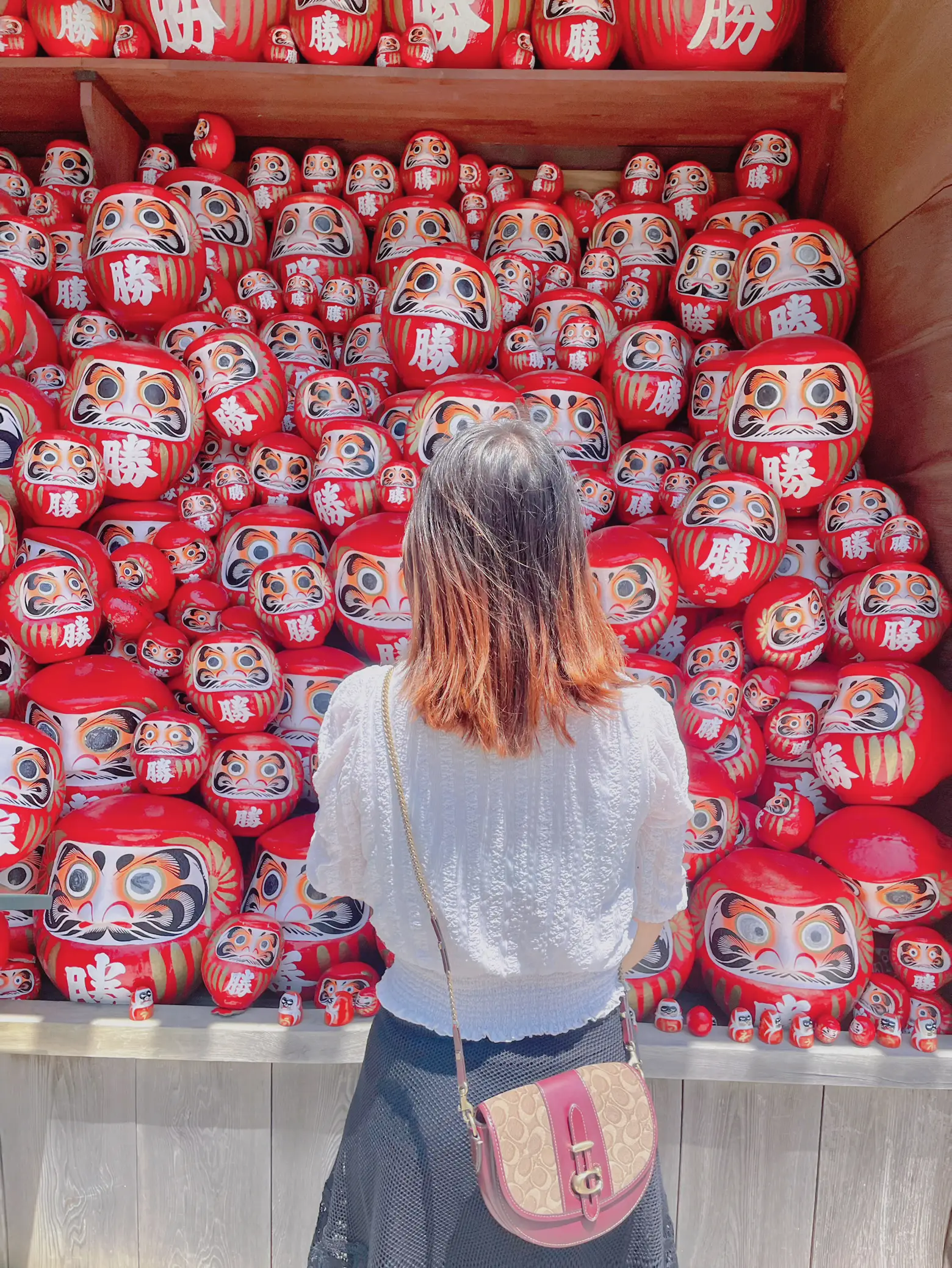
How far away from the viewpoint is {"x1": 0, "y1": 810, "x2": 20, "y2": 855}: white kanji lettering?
139 cm

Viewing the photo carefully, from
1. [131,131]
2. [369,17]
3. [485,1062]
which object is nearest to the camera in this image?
[485,1062]

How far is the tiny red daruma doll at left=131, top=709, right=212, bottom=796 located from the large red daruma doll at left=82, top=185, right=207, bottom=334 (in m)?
0.90

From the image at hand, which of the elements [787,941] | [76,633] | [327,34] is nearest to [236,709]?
[76,633]

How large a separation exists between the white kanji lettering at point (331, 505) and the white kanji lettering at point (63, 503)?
44 centimetres

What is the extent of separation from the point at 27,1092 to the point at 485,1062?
111cm

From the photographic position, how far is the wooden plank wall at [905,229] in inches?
63.8

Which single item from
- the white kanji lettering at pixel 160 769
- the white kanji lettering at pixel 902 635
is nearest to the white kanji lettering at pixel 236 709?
the white kanji lettering at pixel 160 769

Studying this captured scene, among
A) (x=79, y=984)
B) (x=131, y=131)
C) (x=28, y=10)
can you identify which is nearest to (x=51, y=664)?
(x=79, y=984)

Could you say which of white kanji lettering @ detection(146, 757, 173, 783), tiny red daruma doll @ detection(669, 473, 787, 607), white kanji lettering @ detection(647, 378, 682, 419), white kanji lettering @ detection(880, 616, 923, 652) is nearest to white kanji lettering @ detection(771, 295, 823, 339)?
white kanji lettering @ detection(647, 378, 682, 419)

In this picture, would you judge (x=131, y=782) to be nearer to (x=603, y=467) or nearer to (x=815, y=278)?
(x=603, y=467)

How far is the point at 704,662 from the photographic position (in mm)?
1611

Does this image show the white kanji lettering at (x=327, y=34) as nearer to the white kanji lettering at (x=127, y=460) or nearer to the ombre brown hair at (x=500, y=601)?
the white kanji lettering at (x=127, y=460)

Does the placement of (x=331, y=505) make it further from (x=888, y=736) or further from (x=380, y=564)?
(x=888, y=736)

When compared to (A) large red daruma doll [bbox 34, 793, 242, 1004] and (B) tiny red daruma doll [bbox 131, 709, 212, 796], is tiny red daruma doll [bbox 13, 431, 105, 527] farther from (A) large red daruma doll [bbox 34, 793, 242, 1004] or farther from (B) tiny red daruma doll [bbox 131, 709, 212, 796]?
(A) large red daruma doll [bbox 34, 793, 242, 1004]
